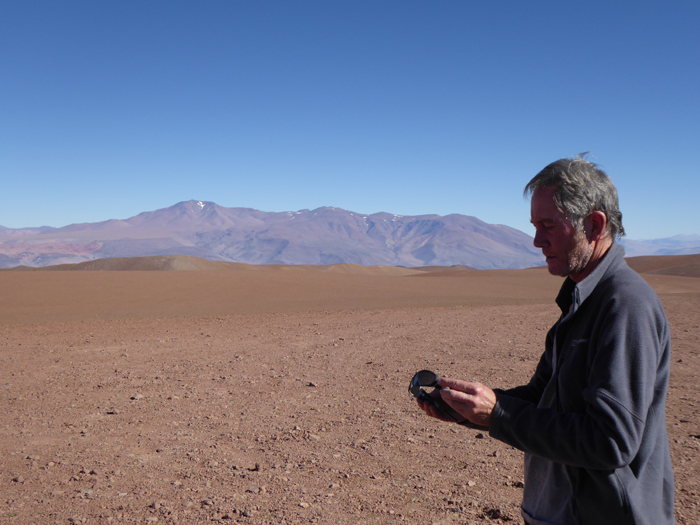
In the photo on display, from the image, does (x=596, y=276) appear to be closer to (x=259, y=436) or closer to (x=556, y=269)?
(x=556, y=269)

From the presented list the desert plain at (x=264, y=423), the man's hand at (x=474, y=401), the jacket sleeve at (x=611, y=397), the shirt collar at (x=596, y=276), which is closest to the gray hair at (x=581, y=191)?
the shirt collar at (x=596, y=276)

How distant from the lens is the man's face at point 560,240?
6.27 ft

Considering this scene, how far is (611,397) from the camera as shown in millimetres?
1547

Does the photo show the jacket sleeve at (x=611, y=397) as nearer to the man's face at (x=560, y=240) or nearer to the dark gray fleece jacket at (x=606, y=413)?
the dark gray fleece jacket at (x=606, y=413)

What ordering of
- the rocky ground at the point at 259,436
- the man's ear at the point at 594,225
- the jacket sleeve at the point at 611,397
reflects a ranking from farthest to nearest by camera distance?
1. the rocky ground at the point at 259,436
2. the man's ear at the point at 594,225
3. the jacket sleeve at the point at 611,397

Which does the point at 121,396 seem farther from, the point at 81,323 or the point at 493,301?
the point at 493,301

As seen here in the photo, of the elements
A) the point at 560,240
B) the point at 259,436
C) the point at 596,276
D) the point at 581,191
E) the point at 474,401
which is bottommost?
the point at 259,436

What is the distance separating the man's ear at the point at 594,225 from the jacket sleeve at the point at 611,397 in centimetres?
33

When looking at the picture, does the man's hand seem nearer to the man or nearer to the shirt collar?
the man

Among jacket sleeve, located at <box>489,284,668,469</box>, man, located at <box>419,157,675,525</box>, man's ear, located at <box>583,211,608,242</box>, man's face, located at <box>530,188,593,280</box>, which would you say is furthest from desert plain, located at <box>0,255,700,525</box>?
man's ear, located at <box>583,211,608,242</box>

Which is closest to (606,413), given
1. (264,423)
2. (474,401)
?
(474,401)

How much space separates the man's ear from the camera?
74.5 inches

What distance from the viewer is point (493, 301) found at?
23.3m

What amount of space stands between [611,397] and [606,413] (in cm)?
5
